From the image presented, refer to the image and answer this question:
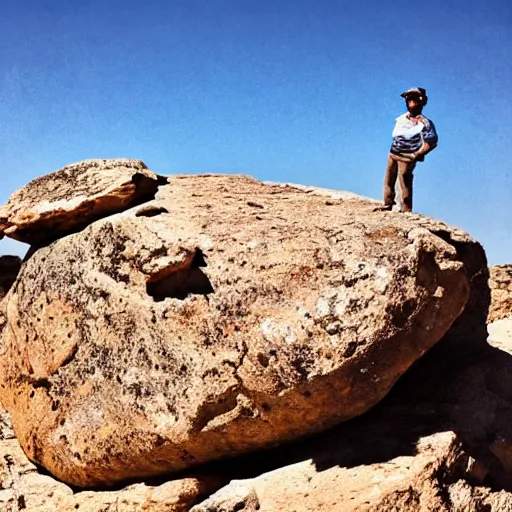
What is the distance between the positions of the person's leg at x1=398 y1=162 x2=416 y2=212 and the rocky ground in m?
0.39

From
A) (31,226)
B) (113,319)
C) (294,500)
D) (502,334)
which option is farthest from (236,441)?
(502,334)

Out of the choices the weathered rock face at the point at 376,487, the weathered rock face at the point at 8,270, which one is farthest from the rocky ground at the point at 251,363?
the weathered rock face at the point at 8,270

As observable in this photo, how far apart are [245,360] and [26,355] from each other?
277 cm

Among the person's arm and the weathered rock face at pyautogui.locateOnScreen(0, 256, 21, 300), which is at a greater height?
the person's arm

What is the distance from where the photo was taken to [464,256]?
634 cm

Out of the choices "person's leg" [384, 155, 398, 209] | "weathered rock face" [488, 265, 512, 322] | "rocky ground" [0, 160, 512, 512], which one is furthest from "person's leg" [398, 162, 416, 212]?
"weathered rock face" [488, 265, 512, 322]

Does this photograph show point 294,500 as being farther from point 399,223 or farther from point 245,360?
point 399,223

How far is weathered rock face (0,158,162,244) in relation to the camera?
264 inches

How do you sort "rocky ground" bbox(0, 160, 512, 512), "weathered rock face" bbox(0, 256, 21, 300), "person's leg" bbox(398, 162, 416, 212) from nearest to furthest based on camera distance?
"rocky ground" bbox(0, 160, 512, 512)
"person's leg" bbox(398, 162, 416, 212)
"weathered rock face" bbox(0, 256, 21, 300)

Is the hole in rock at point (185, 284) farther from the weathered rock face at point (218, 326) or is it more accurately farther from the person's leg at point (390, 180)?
the person's leg at point (390, 180)

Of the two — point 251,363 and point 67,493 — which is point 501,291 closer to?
point 251,363

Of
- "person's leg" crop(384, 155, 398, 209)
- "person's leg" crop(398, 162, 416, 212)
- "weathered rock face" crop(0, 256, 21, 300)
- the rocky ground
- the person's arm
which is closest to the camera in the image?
the rocky ground

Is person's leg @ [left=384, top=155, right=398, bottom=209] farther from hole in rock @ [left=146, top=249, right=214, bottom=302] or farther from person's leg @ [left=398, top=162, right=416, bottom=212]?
hole in rock @ [left=146, top=249, right=214, bottom=302]

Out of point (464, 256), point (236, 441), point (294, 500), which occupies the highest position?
point (464, 256)
